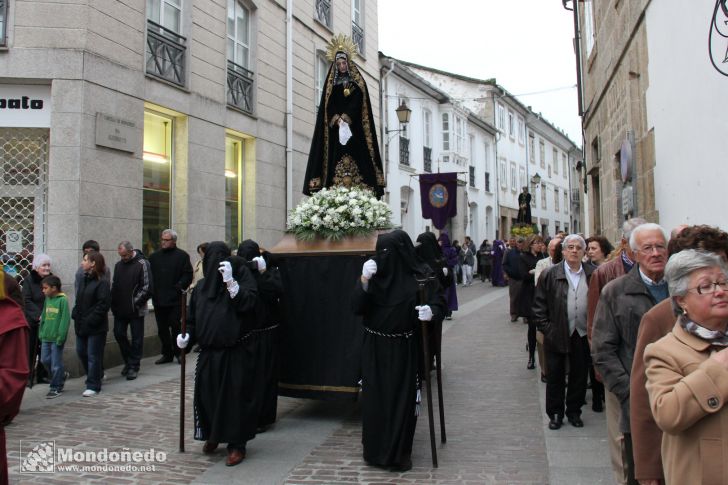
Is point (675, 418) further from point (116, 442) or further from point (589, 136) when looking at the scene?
point (589, 136)

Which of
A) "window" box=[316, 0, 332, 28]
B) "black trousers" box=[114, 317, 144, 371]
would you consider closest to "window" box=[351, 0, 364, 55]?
"window" box=[316, 0, 332, 28]

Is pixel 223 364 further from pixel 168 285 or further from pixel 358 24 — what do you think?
pixel 358 24

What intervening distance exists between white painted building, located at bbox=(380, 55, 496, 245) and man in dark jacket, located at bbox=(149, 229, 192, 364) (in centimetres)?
1101

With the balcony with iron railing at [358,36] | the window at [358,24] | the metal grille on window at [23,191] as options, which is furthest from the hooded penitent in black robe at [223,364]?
the window at [358,24]

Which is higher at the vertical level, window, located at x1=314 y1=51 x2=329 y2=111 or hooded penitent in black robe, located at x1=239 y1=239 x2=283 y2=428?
window, located at x1=314 y1=51 x2=329 y2=111

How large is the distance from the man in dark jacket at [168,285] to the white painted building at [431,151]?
11.0 m

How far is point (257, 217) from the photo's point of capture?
13656 mm

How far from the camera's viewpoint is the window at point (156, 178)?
10750 mm

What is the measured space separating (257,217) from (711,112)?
10039mm

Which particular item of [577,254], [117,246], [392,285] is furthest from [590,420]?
[117,246]

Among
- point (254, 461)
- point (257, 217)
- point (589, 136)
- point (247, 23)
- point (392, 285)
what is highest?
point (247, 23)

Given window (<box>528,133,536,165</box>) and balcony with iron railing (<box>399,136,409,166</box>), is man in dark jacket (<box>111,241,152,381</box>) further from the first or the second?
window (<box>528,133,536,165</box>)

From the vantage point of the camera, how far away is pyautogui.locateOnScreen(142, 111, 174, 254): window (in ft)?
35.3

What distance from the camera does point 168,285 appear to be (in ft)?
31.0
